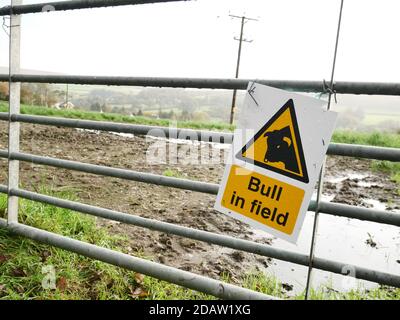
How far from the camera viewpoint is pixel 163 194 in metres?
4.82

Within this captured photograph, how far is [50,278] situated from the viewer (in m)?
2.19

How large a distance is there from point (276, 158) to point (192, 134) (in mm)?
474

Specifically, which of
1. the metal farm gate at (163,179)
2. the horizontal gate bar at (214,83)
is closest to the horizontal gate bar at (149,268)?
the metal farm gate at (163,179)

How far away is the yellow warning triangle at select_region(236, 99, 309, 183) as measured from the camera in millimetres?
1501

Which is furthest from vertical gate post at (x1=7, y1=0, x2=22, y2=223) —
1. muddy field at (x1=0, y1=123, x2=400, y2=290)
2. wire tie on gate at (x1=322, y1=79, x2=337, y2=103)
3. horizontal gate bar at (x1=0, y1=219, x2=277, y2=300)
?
wire tie on gate at (x1=322, y1=79, x2=337, y2=103)

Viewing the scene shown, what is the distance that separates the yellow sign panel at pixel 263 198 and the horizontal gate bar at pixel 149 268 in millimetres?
383

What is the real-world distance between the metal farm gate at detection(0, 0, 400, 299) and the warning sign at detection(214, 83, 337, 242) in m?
0.10

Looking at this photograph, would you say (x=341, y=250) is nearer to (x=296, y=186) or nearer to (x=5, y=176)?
(x=296, y=186)

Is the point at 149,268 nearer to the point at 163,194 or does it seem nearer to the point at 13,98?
the point at 13,98

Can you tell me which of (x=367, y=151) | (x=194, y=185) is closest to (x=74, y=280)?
(x=194, y=185)

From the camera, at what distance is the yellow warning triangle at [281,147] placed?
150cm
